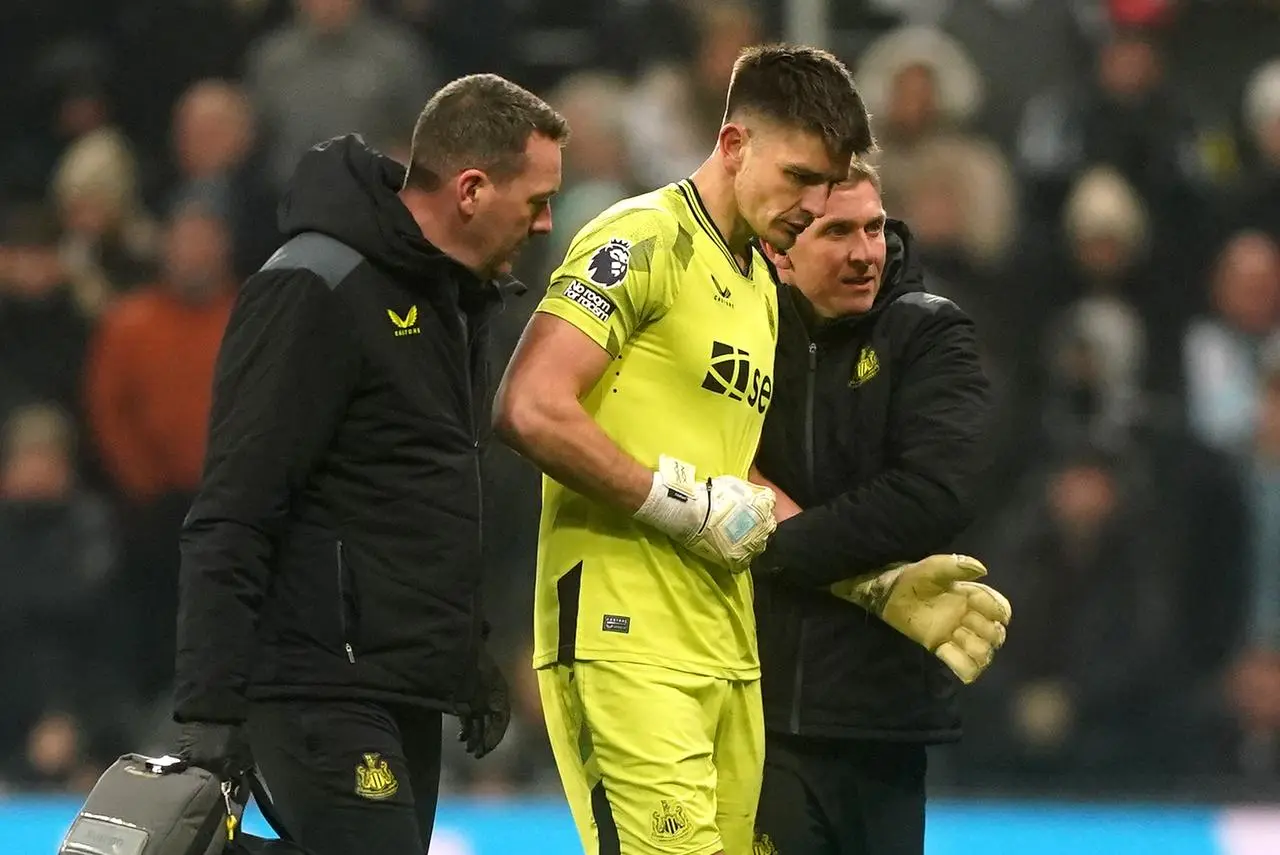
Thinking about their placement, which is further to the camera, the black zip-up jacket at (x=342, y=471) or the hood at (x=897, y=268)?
the hood at (x=897, y=268)

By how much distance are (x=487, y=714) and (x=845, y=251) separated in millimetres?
1234

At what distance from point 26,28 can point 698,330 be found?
6.14 metres

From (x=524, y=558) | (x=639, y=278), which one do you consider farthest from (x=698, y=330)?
(x=524, y=558)

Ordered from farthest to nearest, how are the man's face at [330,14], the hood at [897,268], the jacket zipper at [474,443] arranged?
the man's face at [330,14] < the hood at [897,268] < the jacket zipper at [474,443]

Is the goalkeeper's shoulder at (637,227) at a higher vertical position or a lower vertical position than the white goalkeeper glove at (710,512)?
higher

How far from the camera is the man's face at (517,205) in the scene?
385 cm

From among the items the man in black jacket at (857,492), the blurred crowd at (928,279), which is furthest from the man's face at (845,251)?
the blurred crowd at (928,279)

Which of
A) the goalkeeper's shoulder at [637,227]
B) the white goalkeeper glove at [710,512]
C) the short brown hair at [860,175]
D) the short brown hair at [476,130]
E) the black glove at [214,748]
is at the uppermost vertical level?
the short brown hair at [476,130]

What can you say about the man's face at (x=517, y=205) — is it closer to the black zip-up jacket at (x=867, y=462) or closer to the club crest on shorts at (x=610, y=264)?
the club crest on shorts at (x=610, y=264)

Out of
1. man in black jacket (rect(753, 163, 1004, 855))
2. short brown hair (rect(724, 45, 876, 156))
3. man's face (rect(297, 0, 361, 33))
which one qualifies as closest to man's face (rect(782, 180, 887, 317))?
man in black jacket (rect(753, 163, 1004, 855))

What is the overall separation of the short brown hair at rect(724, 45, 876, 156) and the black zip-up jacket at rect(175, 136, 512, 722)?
25.9 inches

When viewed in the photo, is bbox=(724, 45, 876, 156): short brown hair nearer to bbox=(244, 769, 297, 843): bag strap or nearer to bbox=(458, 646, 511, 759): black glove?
bbox=(458, 646, 511, 759): black glove

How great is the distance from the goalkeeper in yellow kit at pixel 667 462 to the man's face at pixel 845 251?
1.04 feet

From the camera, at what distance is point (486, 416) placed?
13.7 ft
